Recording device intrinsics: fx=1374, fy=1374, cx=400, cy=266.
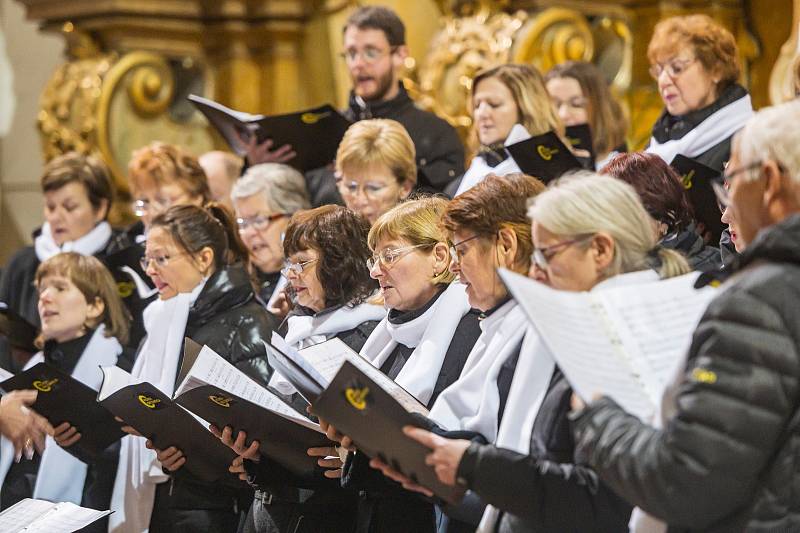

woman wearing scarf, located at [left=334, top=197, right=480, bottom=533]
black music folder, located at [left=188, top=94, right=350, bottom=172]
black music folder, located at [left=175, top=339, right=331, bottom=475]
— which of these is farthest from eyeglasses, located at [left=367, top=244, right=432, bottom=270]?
black music folder, located at [left=188, top=94, right=350, bottom=172]

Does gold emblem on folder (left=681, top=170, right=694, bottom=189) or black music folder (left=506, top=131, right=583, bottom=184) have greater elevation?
black music folder (left=506, top=131, right=583, bottom=184)

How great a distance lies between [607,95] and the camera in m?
5.77

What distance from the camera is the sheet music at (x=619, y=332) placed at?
2.43 m

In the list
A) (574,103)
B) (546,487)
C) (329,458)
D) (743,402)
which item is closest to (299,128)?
(574,103)

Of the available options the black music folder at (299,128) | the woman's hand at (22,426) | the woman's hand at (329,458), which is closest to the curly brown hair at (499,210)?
the woman's hand at (329,458)

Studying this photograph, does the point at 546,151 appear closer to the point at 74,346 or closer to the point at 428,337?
the point at 428,337

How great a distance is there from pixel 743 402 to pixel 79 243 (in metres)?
4.46

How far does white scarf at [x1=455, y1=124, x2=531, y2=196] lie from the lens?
4.87 metres

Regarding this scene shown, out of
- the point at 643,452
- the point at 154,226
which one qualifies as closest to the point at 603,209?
the point at 643,452

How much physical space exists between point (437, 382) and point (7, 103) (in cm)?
653

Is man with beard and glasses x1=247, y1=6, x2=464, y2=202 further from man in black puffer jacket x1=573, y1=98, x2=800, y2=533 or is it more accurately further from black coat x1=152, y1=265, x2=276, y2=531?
man in black puffer jacket x1=573, y1=98, x2=800, y2=533

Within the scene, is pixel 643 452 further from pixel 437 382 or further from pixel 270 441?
pixel 270 441

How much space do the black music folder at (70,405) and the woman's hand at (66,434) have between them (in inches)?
0.6

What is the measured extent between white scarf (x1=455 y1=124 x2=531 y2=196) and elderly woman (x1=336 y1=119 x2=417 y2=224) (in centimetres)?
22
